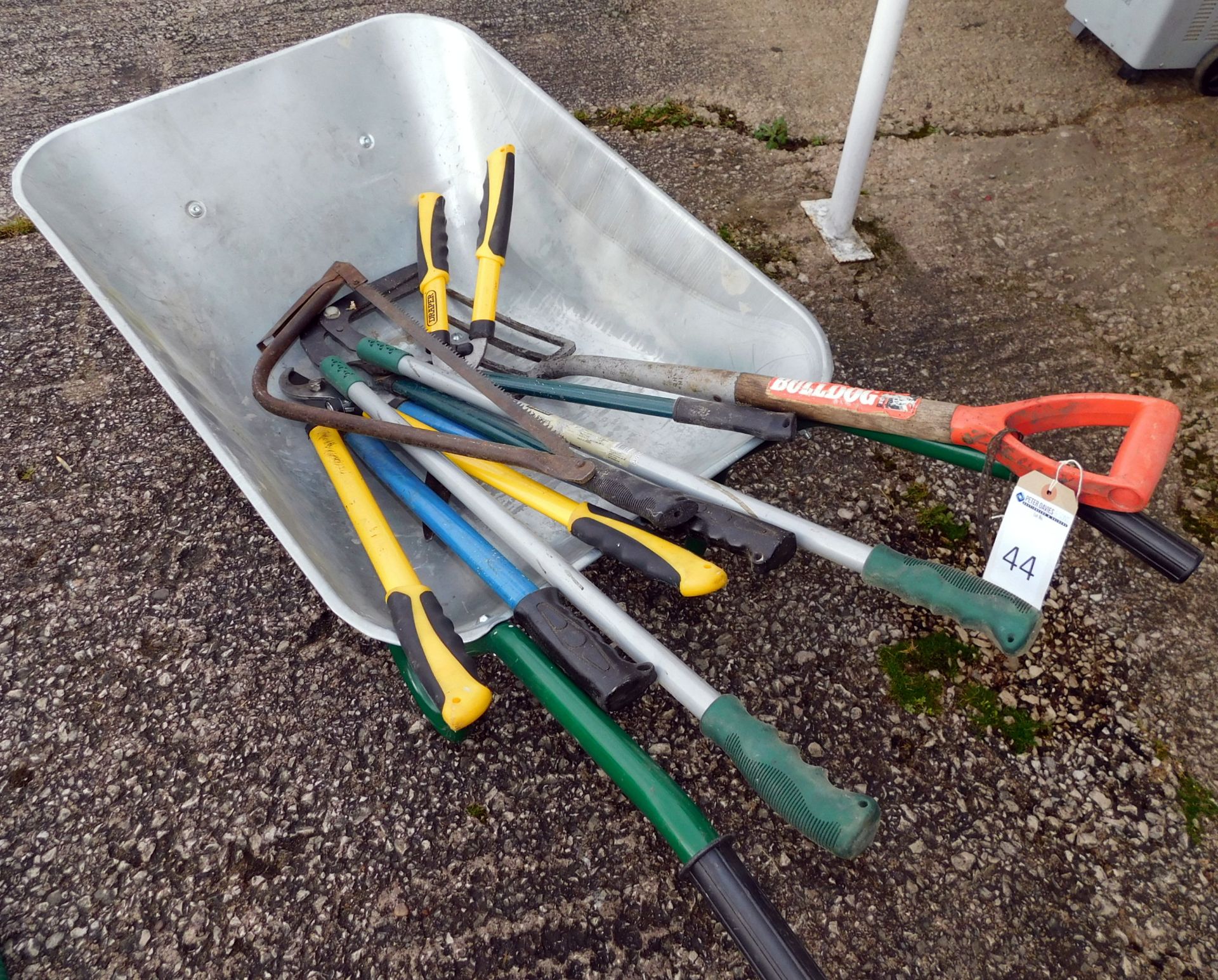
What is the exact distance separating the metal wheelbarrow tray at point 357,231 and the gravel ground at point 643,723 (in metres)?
0.29

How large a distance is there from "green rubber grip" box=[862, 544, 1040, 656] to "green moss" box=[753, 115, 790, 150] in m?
1.81

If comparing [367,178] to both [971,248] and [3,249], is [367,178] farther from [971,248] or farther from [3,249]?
[971,248]

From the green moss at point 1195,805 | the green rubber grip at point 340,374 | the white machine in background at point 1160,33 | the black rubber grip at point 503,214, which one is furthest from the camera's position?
the white machine in background at point 1160,33

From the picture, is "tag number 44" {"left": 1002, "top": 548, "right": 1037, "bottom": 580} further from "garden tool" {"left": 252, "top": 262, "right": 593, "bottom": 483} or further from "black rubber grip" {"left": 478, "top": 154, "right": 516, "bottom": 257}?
"black rubber grip" {"left": 478, "top": 154, "right": 516, "bottom": 257}

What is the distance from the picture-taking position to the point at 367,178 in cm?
179

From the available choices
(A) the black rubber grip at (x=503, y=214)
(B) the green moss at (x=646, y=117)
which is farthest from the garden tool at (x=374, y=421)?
(B) the green moss at (x=646, y=117)

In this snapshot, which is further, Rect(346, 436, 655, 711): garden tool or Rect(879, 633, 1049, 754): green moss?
Rect(879, 633, 1049, 754): green moss

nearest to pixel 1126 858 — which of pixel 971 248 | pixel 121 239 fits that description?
pixel 971 248

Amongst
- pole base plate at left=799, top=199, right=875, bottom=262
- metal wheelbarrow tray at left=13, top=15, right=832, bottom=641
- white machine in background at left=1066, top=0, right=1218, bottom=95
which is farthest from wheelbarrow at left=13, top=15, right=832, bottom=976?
white machine in background at left=1066, top=0, right=1218, bottom=95

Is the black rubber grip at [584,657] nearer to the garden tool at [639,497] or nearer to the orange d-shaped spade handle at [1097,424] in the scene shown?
the garden tool at [639,497]

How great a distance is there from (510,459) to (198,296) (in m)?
0.80

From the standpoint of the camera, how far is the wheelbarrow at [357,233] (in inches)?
53.4

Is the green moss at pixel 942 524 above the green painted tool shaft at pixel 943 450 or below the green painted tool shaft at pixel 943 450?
below

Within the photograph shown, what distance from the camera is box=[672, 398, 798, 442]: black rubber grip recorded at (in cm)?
121
